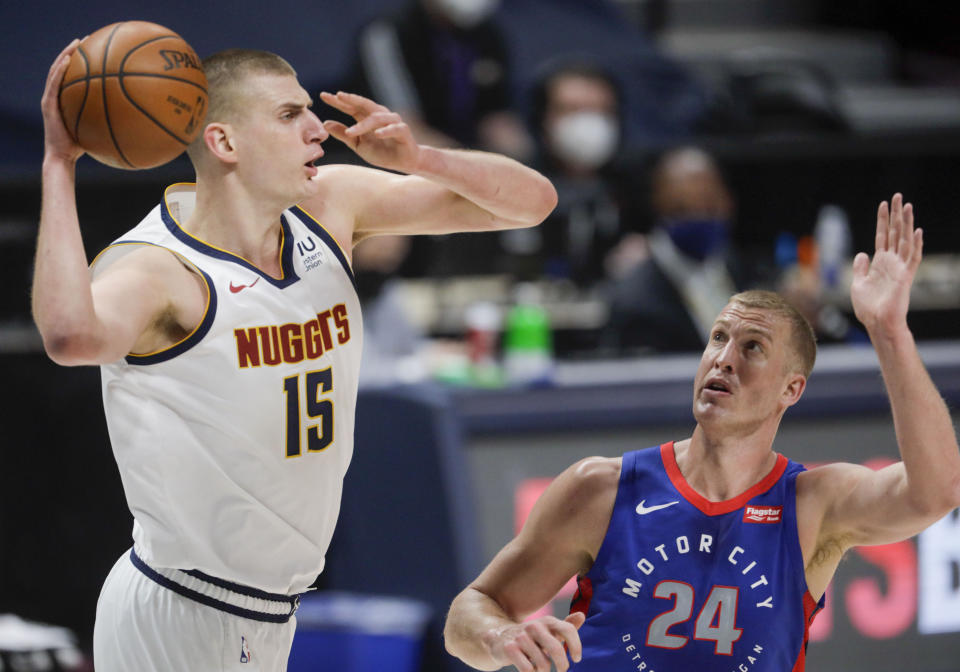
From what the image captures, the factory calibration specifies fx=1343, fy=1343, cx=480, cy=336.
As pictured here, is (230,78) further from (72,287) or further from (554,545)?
(554,545)

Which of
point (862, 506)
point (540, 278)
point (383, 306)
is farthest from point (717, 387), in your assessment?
point (540, 278)

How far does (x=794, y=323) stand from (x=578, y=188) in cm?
565

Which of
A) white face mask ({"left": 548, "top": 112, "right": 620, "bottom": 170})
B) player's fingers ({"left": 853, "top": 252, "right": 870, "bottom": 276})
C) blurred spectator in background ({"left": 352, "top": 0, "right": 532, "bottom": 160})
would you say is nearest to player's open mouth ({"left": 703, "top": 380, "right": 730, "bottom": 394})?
player's fingers ({"left": 853, "top": 252, "right": 870, "bottom": 276})

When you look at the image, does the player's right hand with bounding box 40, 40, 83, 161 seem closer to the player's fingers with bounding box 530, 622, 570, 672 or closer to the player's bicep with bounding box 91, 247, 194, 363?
the player's bicep with bounding box 91, 247, 194, 363

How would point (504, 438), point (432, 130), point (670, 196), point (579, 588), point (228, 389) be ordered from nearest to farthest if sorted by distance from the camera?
1. point (228, 389)
2. point (579, 588)
3. point (504, 438)
4. point (670, 196)
5. point (432, 130)

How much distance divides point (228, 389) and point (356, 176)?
0.75 meters

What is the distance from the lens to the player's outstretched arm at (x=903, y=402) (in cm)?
295

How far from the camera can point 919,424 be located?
9.70ft

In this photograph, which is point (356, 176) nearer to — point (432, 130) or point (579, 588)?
point (579, 588)

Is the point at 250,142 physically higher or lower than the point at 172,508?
higher

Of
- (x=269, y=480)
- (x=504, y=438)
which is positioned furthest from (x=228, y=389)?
(x=504, y=438)

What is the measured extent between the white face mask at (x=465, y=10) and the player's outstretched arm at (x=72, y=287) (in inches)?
254

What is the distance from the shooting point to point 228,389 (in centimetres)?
309

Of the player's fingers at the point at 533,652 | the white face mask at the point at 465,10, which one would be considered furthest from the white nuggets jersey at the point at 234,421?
the white face mask at the point at 465,10
